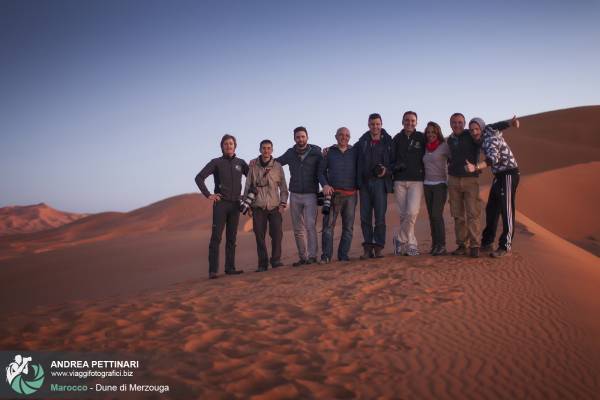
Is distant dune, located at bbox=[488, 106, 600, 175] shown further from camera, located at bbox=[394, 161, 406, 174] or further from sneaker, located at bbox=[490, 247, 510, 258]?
camera, located at bbox=[394, 161, 406, 174]

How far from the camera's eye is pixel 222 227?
7.55 metres

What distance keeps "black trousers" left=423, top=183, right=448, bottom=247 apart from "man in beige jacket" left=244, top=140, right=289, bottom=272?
257cm

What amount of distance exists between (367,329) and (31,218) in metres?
71.1

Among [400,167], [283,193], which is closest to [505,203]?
[400,167]

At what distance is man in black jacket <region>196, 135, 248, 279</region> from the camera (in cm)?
750

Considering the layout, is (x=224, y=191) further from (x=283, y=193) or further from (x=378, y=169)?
(x=378, y=169)

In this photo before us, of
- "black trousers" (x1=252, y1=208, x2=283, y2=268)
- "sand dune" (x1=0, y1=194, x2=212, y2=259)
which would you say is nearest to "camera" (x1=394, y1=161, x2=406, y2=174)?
"black trousers" (x1=252, y1=208, x2=283, y2=268)

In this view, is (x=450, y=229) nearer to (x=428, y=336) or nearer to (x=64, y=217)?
(x=428, y=336)

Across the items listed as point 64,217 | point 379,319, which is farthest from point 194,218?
point 64,217

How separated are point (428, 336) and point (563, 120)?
104 feet

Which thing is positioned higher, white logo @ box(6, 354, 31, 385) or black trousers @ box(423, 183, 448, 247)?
black trousers @ box(423, 183, 448, 247)

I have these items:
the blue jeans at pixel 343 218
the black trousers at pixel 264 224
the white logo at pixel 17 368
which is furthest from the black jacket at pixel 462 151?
the white logo at pixel 17 368

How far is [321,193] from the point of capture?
739 cm

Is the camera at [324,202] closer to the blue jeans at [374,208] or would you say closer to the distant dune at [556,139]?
the blue jeans at [374,208]
